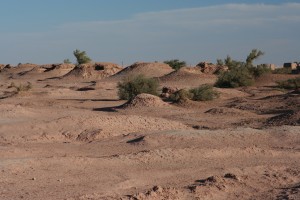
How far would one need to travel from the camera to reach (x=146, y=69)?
62125 mm

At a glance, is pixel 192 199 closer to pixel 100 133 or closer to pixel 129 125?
pixel 100 133

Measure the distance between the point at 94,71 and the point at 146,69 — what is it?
24.4 feet

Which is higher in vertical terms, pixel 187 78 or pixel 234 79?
pixel 234 79

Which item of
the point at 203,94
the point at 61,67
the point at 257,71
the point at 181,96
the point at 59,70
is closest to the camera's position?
the point at 181,96

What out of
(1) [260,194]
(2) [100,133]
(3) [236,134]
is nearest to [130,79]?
(2) [100,133]

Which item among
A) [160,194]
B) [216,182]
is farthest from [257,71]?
[160,194]

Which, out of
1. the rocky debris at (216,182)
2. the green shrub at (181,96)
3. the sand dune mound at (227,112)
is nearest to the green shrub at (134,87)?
the green shrub at (181,96)

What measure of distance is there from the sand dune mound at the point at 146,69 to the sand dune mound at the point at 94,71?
3.79 m

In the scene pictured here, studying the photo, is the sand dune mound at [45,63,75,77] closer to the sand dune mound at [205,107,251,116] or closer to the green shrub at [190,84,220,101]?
the green shrub at [190,84,220,101]

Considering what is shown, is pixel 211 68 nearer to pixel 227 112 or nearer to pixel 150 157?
pixel 227 112

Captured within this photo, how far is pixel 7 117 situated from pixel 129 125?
5828mm

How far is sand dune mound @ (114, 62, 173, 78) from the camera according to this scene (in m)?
60.8

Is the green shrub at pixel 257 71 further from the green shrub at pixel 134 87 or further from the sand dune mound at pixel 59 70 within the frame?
the sand dune mound at pixel 59 70

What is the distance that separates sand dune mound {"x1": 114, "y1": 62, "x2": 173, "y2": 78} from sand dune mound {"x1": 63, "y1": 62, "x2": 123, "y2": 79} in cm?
379
